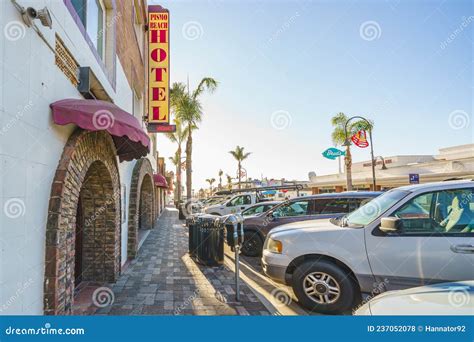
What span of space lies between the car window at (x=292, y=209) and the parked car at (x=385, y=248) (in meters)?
2.77

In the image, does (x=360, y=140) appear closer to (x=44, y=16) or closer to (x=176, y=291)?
(x=176, y=291)

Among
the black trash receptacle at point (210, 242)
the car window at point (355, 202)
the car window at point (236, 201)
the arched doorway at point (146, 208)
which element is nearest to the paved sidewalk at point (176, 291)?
the black trash receptacle at point (210, 242)

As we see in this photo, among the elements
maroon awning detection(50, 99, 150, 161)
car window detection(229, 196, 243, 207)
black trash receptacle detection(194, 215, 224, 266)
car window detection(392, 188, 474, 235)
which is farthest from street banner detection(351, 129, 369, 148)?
maroon awning detection(50, 99, 150, 161)

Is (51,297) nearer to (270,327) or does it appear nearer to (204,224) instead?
(270,327)

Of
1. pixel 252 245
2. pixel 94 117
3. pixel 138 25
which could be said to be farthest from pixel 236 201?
pixel 94 117

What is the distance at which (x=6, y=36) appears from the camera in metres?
2.33

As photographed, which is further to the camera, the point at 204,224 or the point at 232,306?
the point at 204,224

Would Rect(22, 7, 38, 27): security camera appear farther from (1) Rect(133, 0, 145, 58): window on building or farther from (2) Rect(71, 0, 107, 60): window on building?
(1) Rect(133, 0, 145, 58): window on building

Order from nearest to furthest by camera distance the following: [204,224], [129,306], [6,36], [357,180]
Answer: [6,36], [129,306], [204,224], [357,180]

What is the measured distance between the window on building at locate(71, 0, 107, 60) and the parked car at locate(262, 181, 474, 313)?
5.30 m

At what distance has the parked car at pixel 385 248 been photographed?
11.4 ft

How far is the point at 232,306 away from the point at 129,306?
167 centimetres

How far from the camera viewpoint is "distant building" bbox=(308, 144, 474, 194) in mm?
21359

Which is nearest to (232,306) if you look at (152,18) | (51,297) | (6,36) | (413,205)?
(51,297)
